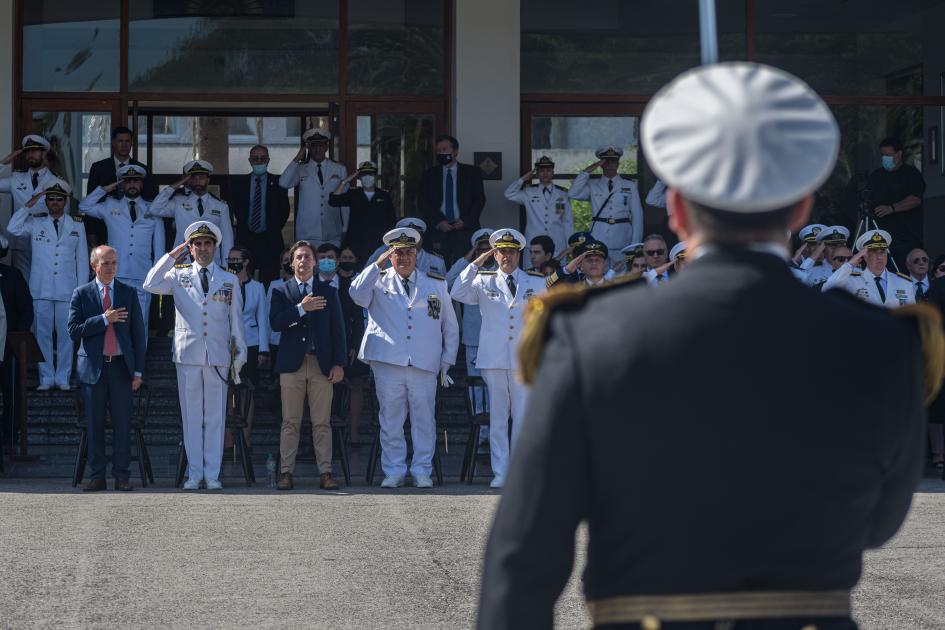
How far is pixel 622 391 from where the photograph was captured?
2.05m

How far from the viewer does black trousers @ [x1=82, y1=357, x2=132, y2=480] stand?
433 inches

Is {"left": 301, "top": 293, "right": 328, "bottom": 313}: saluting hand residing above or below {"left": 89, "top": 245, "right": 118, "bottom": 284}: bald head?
below

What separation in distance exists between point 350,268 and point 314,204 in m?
1.60

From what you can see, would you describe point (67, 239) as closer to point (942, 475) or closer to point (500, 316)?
point (500, 316)

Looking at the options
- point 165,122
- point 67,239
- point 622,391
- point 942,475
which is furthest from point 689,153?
point 165,122

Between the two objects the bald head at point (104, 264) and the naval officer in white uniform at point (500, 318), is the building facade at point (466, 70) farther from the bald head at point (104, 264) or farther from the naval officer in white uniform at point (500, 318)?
the bald head at point (104, 264)

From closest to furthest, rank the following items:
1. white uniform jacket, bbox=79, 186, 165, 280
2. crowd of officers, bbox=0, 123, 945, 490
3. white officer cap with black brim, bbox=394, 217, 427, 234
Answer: crowd of officers, bbox=0, 123, 945, 490 < white officer cap with black brim, bbox=394, 217, 427, 234 < white uniform jacket, bbox=79, 186, 165, 280

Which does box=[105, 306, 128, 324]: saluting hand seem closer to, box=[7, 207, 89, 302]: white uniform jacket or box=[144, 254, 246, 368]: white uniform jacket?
box=[144, 254, 246, 368]: white uniform jacket

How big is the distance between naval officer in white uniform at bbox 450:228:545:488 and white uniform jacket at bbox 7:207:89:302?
3.88 meters

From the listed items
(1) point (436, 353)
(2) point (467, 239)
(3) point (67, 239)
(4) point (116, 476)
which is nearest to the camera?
(4) point (116, 476)

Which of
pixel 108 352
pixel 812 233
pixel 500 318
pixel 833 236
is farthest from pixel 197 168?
pixel 833 236

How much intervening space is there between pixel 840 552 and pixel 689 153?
1.97ft

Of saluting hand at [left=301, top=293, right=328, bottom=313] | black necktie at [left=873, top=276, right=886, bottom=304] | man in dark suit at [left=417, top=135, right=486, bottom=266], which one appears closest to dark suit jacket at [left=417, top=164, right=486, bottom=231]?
man in dark suit at [left=417, top=135, right=486, bottom=266]

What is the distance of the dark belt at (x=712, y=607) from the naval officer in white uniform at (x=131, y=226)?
41.4ft
